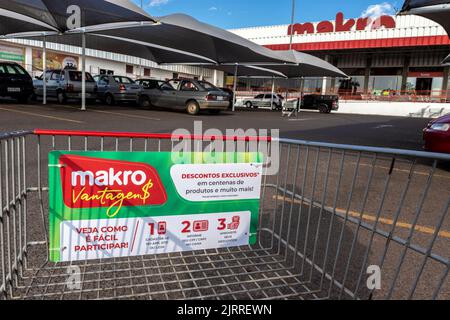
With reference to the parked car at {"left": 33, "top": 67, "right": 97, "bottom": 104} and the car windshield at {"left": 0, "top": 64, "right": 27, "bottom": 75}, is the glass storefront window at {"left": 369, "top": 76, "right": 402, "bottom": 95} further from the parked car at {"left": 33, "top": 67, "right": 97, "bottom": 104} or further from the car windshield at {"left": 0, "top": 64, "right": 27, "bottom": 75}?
the car windshield at {"left": 0, "top": 64, "right": 27, "bottom": 75}

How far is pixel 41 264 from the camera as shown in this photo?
2.63 metres

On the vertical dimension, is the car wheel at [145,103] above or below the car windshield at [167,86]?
below

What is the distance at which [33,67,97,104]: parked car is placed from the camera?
17828 mm

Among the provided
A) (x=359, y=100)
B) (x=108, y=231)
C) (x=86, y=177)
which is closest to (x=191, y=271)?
(x=108, y=231)

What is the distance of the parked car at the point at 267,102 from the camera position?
107ft

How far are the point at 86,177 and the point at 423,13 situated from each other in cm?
813

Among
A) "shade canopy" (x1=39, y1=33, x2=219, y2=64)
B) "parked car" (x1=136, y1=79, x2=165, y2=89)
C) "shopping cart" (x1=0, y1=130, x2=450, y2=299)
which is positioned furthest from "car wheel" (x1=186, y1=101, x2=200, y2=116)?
"shopping cart" (x1=0, y1=130, x2=450, y2=299)

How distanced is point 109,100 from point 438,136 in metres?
17.8

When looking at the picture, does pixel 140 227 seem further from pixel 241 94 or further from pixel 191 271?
pixel 241 94

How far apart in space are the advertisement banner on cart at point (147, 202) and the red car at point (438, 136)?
4.90 metres

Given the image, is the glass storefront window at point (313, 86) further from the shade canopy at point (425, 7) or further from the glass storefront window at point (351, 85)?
the shade canopy at point (425, 7)

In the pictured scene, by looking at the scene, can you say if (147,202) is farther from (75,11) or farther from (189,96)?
(189,96)

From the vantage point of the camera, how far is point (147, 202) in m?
2.55

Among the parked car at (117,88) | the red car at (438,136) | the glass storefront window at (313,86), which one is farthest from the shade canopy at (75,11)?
the glass storefront window at (313,86)
